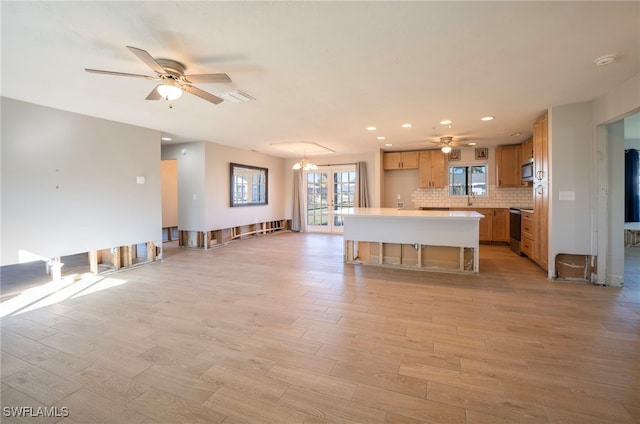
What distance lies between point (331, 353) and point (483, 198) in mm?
6974

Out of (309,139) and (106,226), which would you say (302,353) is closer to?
(106,226)

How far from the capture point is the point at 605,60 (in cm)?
274

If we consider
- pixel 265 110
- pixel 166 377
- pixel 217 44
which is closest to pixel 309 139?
pixel 265 110

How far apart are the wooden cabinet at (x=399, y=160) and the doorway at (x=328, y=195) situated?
119 centimetres

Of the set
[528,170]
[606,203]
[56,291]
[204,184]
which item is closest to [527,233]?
[528,170]

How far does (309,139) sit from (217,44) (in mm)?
4152

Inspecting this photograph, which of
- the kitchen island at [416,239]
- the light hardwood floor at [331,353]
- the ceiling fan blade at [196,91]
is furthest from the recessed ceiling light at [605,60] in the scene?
the ceiling fan blade at [196,91]

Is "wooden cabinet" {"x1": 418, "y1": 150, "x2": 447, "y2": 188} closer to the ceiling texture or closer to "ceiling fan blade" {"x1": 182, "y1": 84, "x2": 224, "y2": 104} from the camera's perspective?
the ceiling texture

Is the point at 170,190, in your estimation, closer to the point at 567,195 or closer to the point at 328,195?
the point at 328,195

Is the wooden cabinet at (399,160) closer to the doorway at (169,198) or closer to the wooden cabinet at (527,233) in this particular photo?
the wooden cabinet at (527,233)

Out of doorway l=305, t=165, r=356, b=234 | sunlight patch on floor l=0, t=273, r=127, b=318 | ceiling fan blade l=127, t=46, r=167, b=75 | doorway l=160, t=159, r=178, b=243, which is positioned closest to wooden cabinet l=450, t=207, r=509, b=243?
doorway l=305, t=165, r=356, b=234

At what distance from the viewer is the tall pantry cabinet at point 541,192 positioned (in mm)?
4402

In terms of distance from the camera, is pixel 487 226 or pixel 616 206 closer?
pixel 616 206

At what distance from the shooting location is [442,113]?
4484 mm
